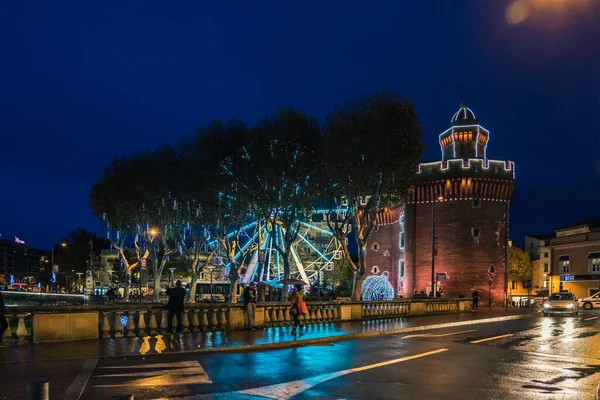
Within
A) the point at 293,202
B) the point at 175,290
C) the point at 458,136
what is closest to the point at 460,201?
the point at 458,136

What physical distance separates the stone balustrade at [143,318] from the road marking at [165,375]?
464cm

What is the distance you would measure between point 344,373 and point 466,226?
161 ft

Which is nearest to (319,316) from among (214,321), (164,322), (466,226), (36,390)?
(214,321)

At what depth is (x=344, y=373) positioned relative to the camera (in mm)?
12875

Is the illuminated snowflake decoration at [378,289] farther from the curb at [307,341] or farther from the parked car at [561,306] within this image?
the curb at [307,341]

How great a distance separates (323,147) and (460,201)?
30753 mm

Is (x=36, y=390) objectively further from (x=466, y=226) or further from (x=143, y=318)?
(x=466, y=226)

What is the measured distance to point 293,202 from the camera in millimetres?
36688

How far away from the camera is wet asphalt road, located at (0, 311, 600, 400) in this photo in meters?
10.7

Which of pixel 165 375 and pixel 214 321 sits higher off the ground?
pixel 165 375

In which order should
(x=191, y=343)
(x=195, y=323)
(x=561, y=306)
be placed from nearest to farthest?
(x=191, y=343) → (x=195, y=323) → (x=561, y=306)

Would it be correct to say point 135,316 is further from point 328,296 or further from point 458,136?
point 458,136

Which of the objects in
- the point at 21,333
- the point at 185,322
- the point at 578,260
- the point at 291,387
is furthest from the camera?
the point at 578,260

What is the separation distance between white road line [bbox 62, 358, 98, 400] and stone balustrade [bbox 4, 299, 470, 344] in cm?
355
